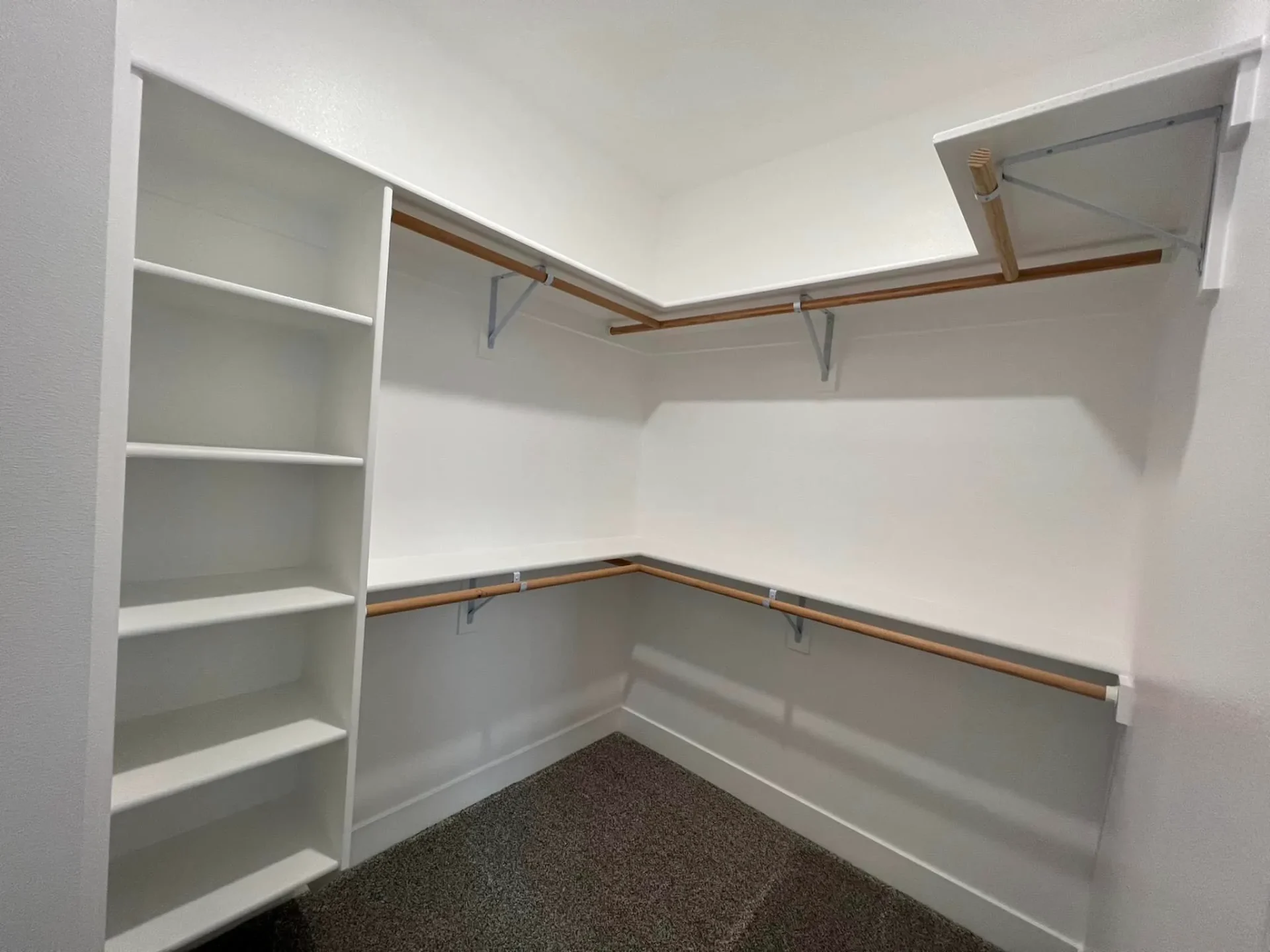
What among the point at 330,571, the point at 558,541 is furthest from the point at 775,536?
the point at 330,571

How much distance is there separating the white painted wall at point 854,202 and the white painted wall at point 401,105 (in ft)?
1.18

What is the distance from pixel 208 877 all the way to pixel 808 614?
1691 mm

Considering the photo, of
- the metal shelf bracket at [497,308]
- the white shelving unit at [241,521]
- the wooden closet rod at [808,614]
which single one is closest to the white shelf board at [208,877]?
the white shelving unit at [241,521]

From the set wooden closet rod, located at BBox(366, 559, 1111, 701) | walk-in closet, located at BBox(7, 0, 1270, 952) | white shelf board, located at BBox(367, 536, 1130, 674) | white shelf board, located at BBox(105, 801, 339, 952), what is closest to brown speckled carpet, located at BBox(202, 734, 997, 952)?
walk-in closet, located at BBox(7, 0, 1270, 952)

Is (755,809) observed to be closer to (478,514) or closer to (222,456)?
(478,514)

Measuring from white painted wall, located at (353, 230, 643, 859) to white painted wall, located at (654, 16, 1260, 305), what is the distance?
612mm

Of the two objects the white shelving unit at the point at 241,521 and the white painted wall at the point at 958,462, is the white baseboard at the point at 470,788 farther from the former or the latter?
the white painted wall at the point at 958,462

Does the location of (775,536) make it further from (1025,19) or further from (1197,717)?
(1025,19)

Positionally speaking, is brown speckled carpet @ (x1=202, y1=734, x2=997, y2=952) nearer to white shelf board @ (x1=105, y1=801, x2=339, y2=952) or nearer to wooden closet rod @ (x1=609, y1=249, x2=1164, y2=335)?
white shelf board @ (x1=105, y1=801, x2=339, y2=952)

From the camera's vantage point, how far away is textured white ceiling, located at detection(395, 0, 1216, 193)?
55.8 inches

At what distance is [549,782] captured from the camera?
2176 millimetres

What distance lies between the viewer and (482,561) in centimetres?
182

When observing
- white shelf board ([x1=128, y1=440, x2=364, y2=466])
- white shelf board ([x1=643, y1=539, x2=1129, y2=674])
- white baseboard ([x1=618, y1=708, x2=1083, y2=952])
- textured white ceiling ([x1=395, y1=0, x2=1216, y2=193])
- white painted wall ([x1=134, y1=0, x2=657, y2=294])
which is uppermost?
textured white ceiling ([x1=395, y1=0, x2=1216, y2=193])

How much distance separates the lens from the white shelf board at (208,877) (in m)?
1.07
